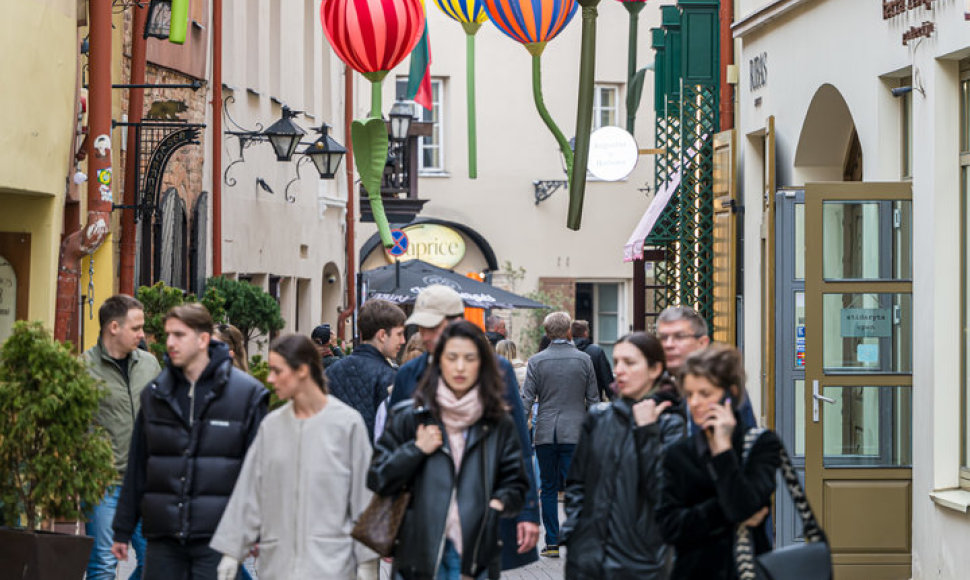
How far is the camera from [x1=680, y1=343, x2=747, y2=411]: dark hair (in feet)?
20.9

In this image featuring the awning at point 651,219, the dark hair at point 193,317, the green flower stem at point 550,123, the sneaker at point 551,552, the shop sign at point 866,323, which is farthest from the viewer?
the awning at point 651,219

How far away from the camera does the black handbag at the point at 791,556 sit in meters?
6.30

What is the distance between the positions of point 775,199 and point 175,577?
6.15 meters

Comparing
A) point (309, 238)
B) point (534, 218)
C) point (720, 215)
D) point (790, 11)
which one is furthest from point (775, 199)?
point (534, 218)

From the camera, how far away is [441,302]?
8.43 meters

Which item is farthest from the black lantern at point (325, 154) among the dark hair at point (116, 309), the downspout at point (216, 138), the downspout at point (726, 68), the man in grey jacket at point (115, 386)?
the dark hair at point (116, 309)

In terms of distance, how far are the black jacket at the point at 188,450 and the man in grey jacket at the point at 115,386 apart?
55.4 inches

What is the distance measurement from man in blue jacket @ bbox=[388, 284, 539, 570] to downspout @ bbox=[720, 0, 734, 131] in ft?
32.0

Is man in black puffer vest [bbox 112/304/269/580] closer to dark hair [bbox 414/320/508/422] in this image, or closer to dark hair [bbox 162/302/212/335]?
Result: dark hair [bbox 162/302/212/335]

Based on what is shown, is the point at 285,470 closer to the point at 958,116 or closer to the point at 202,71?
the point at 958,116

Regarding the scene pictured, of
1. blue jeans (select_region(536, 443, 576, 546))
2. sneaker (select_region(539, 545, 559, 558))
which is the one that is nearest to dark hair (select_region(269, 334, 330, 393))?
blue jeans (select_region(536, 443, 576, 546))

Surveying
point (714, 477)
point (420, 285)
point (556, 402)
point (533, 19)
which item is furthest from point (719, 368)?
point (420, 285)

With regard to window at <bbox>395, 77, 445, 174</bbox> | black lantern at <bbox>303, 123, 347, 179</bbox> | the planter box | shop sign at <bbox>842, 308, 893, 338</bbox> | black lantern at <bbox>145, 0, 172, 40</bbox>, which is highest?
window at <bbox>395, 77, 445, 174</bbox>

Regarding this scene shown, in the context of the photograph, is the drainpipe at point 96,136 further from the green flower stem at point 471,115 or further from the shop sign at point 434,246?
the shop sign at point 434,246
